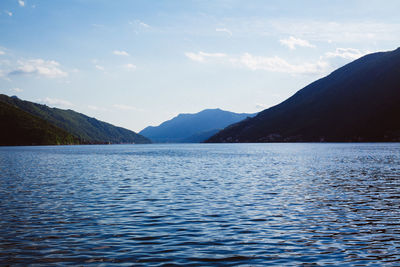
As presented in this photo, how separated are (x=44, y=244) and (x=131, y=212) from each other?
10.1 meters

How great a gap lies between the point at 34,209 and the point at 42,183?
20941 mm

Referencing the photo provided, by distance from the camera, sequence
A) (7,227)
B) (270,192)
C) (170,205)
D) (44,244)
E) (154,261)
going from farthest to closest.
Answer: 1. (270,192)
2. (170,205)
3. (7,227)
4. (44,244)
5. (154,261)

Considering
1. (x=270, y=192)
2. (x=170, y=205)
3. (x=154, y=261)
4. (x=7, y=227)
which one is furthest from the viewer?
(x=270, y=192)

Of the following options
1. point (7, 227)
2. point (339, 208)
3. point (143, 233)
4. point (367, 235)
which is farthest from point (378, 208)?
point (7, 227)

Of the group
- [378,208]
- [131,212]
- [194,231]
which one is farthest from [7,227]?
[378,208]

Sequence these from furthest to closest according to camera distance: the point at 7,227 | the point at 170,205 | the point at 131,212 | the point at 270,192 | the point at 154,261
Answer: the point at 270,192 < the point at 170,205 < the point at 131,212 < the point at 7,227 < the point at 154,261

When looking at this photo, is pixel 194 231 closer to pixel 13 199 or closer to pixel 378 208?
pixel 378 208

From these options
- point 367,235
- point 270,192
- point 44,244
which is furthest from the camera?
point 270,192

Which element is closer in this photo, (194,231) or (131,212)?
(194,231)

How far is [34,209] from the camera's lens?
3072 cm

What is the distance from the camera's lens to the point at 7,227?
2405 cm

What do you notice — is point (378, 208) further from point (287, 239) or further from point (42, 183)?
point (42, 183)

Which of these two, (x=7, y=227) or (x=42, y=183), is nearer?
(x=7, y=227)

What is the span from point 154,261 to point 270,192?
26060mm
